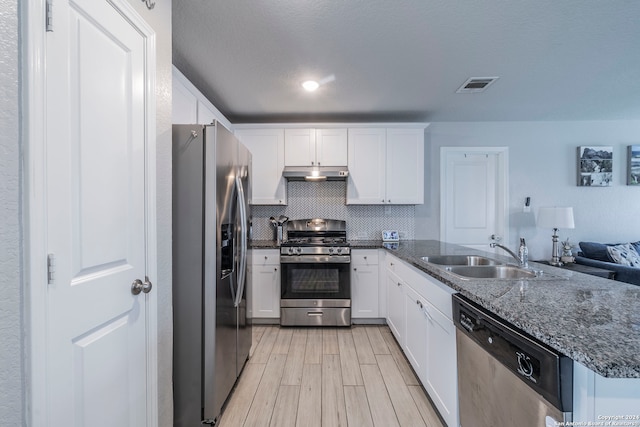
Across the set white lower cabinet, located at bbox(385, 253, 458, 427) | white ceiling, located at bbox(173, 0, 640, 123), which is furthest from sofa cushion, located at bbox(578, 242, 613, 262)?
white lower cabinet, located at bbox(385, 253, 458, 427)

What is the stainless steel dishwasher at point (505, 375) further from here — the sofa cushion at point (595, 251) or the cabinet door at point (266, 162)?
the sofa cushion at point (595, 251)

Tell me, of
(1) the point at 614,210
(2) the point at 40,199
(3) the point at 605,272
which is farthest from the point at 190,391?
(1) the point at 614,210

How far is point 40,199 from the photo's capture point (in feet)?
2.50

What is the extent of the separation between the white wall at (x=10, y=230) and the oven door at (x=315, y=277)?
2.27m

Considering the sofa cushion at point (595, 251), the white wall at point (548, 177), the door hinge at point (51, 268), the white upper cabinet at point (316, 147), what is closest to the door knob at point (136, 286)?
the door hinge at point (51, 268)

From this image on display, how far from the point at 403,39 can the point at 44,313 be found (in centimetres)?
231

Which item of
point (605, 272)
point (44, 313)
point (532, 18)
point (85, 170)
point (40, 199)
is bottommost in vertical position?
point (605, 272)

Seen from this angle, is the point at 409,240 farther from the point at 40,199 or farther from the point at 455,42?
the point at 40,199

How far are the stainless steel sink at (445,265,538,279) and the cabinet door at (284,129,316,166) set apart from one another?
2024 millimetres

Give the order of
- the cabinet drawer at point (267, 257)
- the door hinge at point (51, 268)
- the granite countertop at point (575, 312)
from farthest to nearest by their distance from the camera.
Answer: the cabinet drawer at point (267, 257) → the door hinge at point (51, 268) → the granite countertop at point (575, 312)

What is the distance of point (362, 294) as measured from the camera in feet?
9.98

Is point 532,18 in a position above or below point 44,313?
above

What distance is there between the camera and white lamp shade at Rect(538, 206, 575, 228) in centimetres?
316

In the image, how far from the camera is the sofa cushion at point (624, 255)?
314 cm
